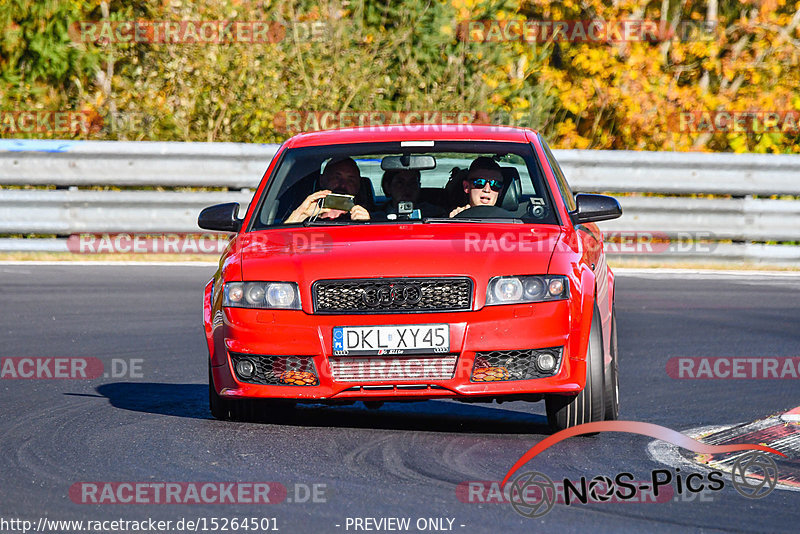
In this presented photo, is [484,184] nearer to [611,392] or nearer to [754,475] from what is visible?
[611,392]

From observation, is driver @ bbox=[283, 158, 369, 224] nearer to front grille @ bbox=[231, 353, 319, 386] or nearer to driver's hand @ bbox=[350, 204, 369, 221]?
driver's hand @ bbox=[350, 204, 369, 221]

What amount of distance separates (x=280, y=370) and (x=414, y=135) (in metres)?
A: 1.84

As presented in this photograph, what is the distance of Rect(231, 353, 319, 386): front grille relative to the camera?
6875mm

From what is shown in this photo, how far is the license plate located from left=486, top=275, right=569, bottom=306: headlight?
0.27 m

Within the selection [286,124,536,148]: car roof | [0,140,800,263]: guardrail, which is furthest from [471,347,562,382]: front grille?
[0,140,800,263]: guardrail

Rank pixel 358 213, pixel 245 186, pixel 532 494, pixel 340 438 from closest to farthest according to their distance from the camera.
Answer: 1. pixel 532 494
2. pixel 340 438
3. pixel 358 213
4. pixel 245 186

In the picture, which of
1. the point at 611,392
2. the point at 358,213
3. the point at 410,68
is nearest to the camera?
the point at 611,392

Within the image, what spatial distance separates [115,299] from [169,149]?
3.19 meters

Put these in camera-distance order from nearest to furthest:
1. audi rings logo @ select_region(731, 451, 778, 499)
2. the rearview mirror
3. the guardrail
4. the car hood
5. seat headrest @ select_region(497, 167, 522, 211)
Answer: audi rings logo @ select_region(731, 451, 778, 499) < the car hood < seat headrest @ select_region(497, 167, 522, 211) < the rearview mirror < the guardrail

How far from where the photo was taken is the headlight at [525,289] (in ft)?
22.3

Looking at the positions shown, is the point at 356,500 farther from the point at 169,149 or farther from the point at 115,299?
the point at 169,149

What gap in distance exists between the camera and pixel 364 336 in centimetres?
677

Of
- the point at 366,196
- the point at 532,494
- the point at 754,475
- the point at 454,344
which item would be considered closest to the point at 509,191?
the point at 366,196

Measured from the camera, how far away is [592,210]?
25.3 feet
